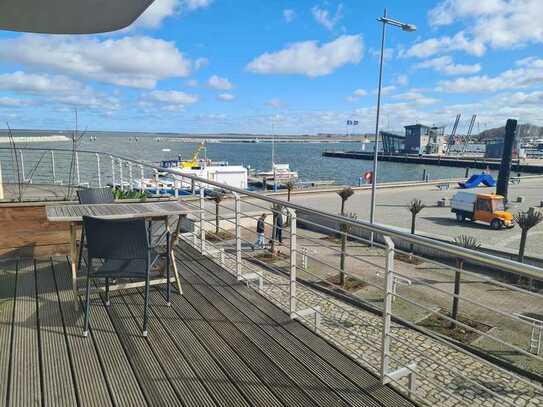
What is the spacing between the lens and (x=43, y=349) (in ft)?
8.27

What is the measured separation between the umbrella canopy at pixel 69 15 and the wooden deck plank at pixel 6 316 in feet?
7.41

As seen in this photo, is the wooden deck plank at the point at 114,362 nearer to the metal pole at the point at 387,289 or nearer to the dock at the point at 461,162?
the metal pole at the point at 387,289

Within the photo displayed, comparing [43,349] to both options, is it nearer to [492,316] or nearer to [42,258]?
[42,258]

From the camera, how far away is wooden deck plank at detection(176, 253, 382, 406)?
215 cm

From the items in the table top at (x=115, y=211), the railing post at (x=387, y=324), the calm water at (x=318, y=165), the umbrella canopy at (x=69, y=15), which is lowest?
the calm water at (x=318, y=165)

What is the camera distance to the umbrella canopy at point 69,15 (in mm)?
2705

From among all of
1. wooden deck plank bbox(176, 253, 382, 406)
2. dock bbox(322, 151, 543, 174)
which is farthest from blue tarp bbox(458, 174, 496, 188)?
wooden deck plank bbox(176, 253, 382, 406)

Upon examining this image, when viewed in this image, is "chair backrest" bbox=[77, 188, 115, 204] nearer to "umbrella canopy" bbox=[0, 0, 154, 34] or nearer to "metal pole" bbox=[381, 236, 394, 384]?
"umbrella canopy" bbox=[0, 0, 154, 34]

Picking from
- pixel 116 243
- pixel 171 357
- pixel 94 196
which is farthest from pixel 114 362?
pixel 94 196

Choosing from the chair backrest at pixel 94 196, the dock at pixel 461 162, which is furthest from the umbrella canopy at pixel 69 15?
the dock at pixel 461 162

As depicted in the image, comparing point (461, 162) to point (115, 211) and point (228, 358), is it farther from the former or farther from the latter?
point (228, 358)

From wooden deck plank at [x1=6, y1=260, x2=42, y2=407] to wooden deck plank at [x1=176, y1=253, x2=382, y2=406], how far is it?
135 cm

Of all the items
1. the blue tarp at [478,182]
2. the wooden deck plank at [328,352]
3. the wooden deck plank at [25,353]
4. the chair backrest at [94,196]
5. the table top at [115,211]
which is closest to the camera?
the wooden deck plank at [25,353]

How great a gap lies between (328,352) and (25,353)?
1.98 meters
